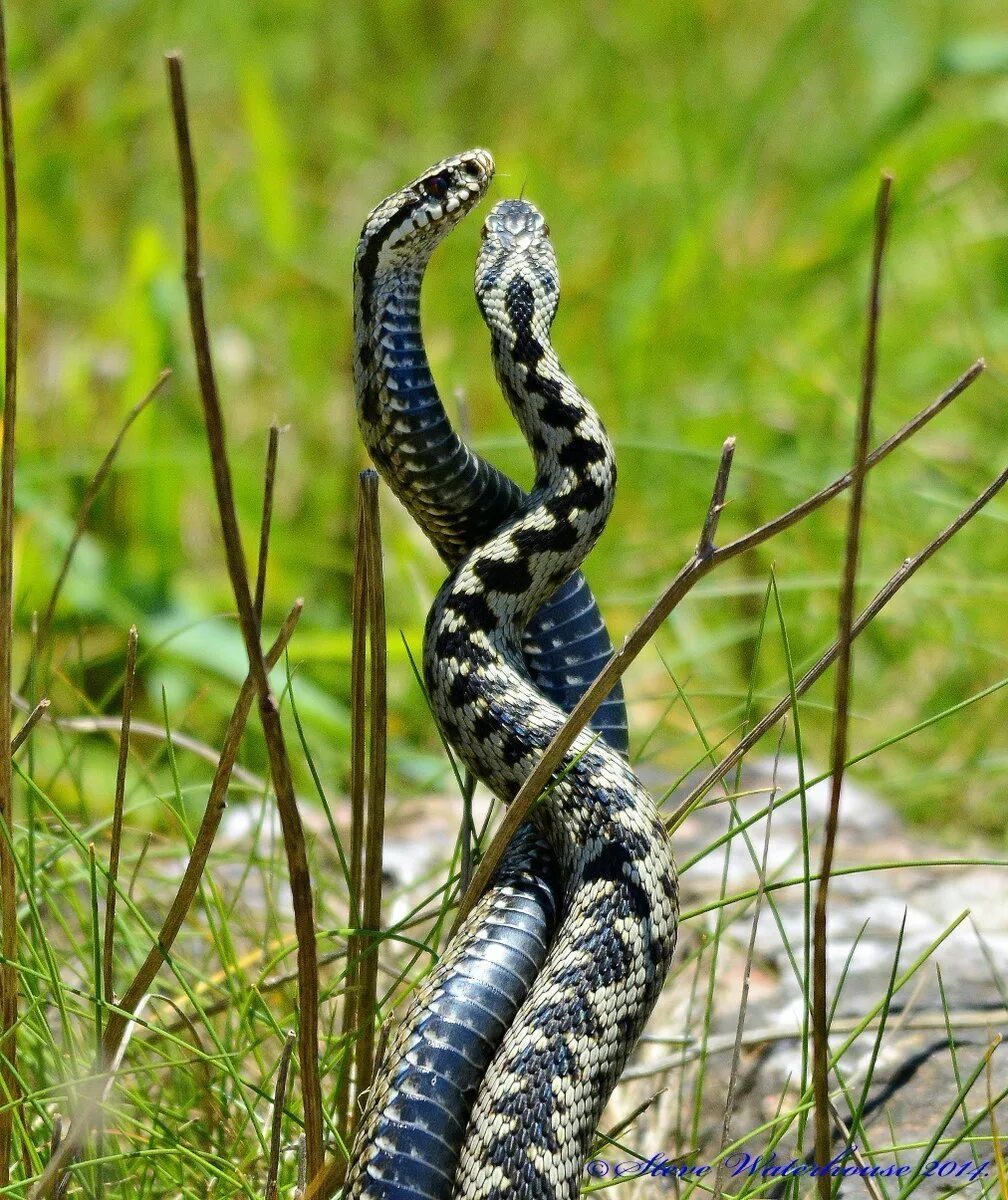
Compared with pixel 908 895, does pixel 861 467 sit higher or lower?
lower

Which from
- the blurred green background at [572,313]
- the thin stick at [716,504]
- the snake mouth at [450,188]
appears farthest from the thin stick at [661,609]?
the blurred green background at [572,313]

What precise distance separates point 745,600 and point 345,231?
3802 millimetres

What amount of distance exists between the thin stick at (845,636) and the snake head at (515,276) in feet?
3.11

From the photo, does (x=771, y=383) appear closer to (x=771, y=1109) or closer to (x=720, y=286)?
(x=720, y=286)

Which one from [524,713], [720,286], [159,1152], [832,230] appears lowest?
[159,1152]

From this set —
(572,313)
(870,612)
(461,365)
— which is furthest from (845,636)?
(572,313)

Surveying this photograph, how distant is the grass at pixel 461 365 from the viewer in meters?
4.67

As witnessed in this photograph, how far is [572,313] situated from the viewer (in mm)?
7832

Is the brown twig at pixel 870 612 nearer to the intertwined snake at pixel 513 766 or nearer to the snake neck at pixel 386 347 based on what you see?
the intertwined snake at pixel 513 766

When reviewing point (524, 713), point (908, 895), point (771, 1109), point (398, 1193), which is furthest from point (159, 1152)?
point (908, 895)

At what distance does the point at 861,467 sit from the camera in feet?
5.74

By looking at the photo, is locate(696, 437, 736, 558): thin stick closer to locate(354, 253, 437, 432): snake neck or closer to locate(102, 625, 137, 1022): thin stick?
locate(354, 253, 437, 432): snake neck

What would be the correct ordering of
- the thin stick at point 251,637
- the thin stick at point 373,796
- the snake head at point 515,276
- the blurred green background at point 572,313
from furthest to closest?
the blurred green background at point 572,313 < the snake head at point 515,276 < the thin stick at point 373,796 < the thin stick at point 251,637

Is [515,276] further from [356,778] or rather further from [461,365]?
[461,365]
